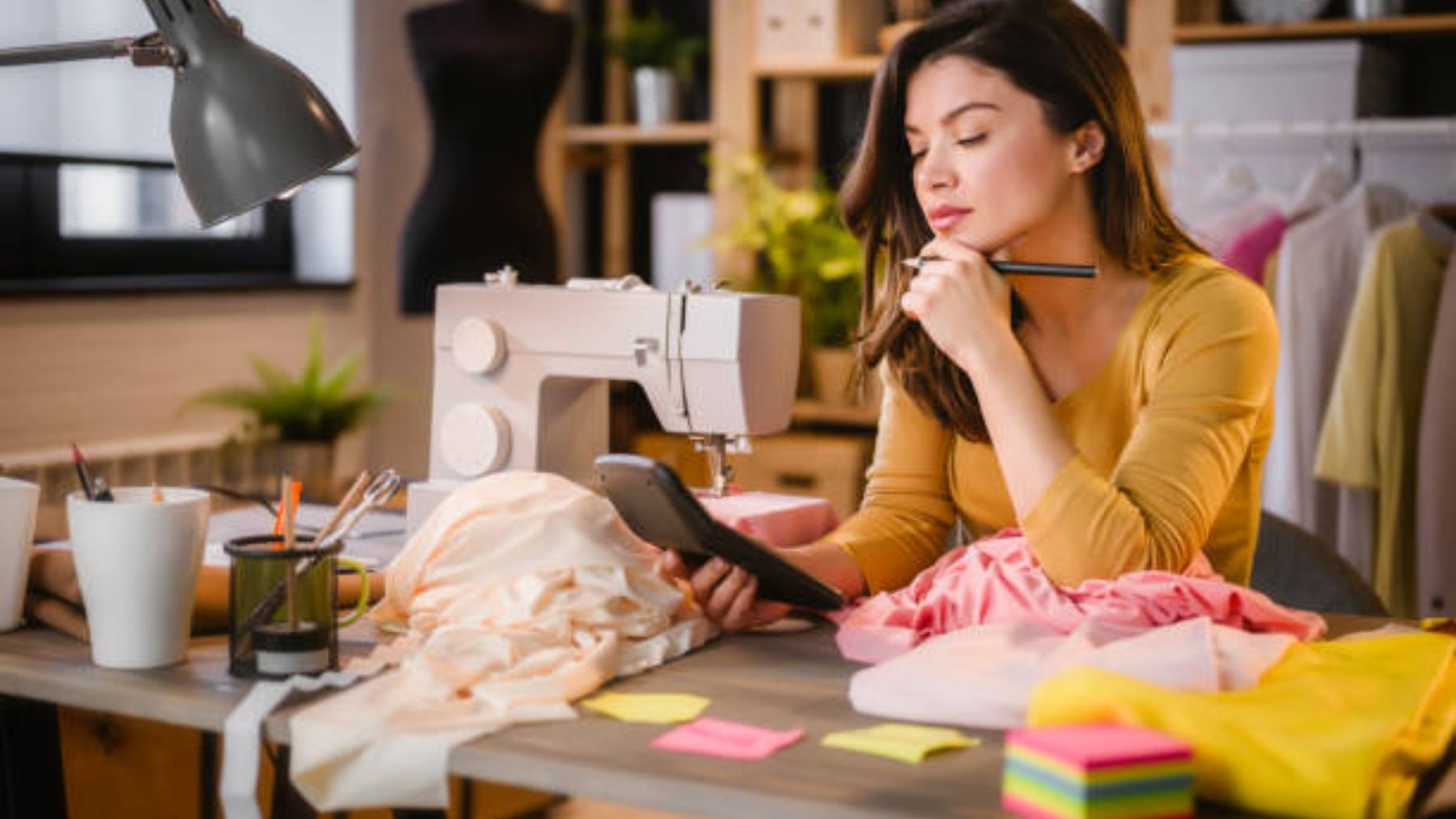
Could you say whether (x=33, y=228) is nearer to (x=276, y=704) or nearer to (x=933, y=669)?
(x=276, y=704)

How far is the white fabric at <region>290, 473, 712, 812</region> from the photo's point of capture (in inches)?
46.9

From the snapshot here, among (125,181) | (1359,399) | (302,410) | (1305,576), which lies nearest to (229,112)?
(1305,576)

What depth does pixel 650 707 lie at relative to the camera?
128 cm

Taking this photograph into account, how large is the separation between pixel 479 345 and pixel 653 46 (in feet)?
9.65

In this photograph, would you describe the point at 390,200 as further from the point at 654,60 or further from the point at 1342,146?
the point at 1342,146

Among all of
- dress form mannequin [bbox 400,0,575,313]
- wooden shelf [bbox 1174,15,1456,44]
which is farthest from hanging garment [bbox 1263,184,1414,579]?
dress form mannequin [bbox 400,0,575,313]

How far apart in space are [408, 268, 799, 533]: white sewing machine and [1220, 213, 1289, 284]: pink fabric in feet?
6.18

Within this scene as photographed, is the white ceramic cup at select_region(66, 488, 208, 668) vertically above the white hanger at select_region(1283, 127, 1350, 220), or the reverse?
the white hanger at select_region(1283, 127, 1350, 220)

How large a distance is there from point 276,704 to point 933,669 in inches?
19.6

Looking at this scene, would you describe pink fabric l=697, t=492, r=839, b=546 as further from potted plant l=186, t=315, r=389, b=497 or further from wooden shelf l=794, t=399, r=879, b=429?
wooden shelf l=794, t=399, r=879, b=429

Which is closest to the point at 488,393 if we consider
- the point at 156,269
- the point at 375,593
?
the point at 375,593

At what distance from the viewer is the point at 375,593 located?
5.36 feet

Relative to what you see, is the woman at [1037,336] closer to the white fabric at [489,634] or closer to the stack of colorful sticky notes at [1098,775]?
the white fabric at [489,634]

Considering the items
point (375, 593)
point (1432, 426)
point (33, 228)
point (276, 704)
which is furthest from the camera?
point (33, 228)
